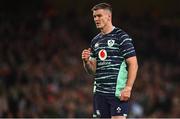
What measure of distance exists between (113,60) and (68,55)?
782 cm

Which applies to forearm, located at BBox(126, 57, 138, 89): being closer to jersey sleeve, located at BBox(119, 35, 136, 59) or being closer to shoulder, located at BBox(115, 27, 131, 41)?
jersey sleeve, located at BBox(119, 35, 136, 59)

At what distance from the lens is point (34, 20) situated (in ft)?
47.6

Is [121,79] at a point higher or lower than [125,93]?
higher

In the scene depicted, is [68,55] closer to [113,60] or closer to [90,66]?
[90,66]

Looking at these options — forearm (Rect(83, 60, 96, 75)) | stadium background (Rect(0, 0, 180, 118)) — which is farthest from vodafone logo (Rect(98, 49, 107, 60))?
stadium background (Rect(0, 0, 180, 118))

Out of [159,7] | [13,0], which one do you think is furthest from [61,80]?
[159,7]

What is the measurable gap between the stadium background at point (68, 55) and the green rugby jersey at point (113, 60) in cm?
548

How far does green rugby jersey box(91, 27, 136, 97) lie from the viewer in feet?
20.2

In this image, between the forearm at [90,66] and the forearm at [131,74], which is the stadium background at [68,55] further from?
the forearm at [131,74]

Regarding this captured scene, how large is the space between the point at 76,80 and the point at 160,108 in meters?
1.86

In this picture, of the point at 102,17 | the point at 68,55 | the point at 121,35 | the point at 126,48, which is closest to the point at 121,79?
the point at 126,48

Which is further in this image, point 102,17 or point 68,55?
point 68,55

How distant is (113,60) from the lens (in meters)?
6.18

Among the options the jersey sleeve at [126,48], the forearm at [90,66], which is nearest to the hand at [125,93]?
→ the jersey sleeve at [126,48]
